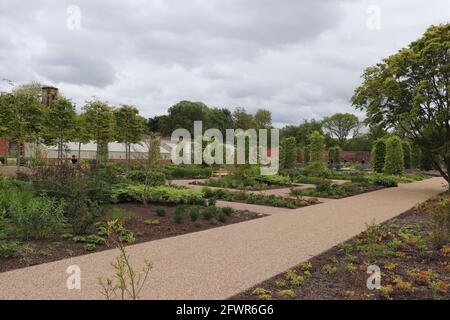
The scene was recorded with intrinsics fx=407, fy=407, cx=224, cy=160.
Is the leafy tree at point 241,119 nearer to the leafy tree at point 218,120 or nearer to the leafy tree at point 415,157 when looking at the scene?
the leafy tree at point 218,120

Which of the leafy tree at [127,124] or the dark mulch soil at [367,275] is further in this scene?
the leafy tree at [127,124]

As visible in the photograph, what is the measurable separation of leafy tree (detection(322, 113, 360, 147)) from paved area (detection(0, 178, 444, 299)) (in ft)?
240

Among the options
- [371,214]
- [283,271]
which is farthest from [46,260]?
[371,214]

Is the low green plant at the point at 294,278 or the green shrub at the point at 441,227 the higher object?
the green shrub at the point at 441,227

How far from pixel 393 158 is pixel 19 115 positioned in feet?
82.3

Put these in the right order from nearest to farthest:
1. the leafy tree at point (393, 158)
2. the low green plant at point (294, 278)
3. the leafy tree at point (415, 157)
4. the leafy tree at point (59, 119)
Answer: the low green plant at point (294, 278) → the leafy tree at point (59, 119) → the leafy tree at point (393, 158) → the leafy tree at point (415, 157)

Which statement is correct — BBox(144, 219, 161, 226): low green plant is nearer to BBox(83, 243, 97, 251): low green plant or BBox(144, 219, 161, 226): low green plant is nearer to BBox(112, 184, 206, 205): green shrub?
BBox(83, 243, 97, 251): low green plant

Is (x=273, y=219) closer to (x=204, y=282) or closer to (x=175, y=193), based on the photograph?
(x=175, y=193)

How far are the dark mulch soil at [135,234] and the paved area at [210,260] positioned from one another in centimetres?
31

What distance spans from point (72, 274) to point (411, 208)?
1116cm

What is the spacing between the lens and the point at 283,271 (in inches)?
223

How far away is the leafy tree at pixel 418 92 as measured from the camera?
59.0 feet

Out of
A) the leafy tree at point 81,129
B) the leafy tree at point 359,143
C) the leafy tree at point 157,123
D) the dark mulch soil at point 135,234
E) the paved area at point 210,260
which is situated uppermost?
the leafy tree at point 157,123

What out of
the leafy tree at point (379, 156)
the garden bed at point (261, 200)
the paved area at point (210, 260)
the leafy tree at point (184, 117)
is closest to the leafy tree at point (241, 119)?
the leafy tree at point (184, 117)
